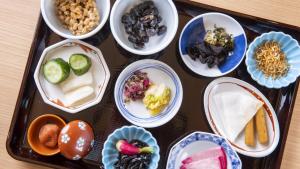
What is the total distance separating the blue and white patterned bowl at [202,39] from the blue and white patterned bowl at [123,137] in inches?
11.8

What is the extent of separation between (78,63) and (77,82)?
0.24 ft

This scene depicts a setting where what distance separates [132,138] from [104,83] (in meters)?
0.22

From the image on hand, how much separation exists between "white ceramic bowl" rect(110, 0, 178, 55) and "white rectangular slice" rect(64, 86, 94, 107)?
0.66 feet

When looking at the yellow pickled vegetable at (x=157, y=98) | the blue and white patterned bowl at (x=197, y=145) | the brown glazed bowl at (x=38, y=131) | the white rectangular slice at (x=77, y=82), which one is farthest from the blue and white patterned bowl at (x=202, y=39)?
the brown glazed bowl at (x=38, y=131)

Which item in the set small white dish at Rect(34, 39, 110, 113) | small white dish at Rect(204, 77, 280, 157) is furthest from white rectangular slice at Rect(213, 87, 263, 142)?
small white dish at Rect(34, 39, 110, 113)

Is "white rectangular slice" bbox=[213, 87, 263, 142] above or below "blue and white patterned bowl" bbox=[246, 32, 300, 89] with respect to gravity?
below

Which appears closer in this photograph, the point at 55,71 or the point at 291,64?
the point at 55,71

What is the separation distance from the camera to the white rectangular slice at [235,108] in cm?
165

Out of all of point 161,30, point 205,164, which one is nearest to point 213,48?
point 161,30

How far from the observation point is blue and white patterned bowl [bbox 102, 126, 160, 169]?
5.13 ft

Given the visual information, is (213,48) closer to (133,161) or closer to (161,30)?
(161,30)

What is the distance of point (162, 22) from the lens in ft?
5.46

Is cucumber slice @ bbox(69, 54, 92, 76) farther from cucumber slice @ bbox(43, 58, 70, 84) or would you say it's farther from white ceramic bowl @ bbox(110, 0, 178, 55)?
white ceramic bowl @ bbox(110, 0, 178, 55)

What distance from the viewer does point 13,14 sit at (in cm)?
165
